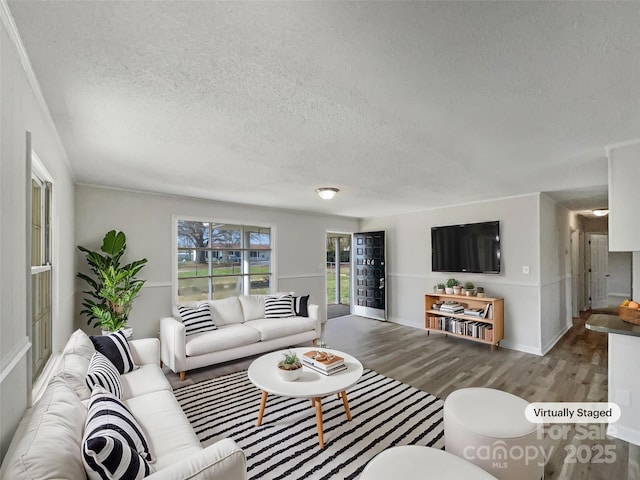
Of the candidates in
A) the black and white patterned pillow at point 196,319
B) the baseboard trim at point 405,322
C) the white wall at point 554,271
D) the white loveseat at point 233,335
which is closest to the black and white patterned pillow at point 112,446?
the white loveseat at point 233,335

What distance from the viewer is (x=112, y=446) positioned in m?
1.10

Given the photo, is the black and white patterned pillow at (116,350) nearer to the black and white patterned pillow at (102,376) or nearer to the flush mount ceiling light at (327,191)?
the black and white patterned pillow at (102,376)

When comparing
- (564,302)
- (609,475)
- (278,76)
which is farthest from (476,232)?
(278,76)

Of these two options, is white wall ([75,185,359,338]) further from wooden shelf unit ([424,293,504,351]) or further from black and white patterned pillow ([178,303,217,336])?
wooden shelf unit ([424,293,504,351])

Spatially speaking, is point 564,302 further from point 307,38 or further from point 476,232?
point 307,38

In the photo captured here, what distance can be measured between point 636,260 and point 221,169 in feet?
15.2

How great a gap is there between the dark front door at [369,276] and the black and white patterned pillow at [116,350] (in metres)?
4.83

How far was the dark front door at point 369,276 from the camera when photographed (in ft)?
21.1

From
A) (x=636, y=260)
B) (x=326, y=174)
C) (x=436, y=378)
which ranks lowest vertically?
(x=436, y=378)

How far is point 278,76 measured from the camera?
1.51 metres

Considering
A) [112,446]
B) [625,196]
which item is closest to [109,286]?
[112,446]

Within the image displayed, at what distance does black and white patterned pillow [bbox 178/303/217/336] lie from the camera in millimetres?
3816

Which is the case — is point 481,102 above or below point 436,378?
above

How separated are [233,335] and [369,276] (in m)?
3.64
